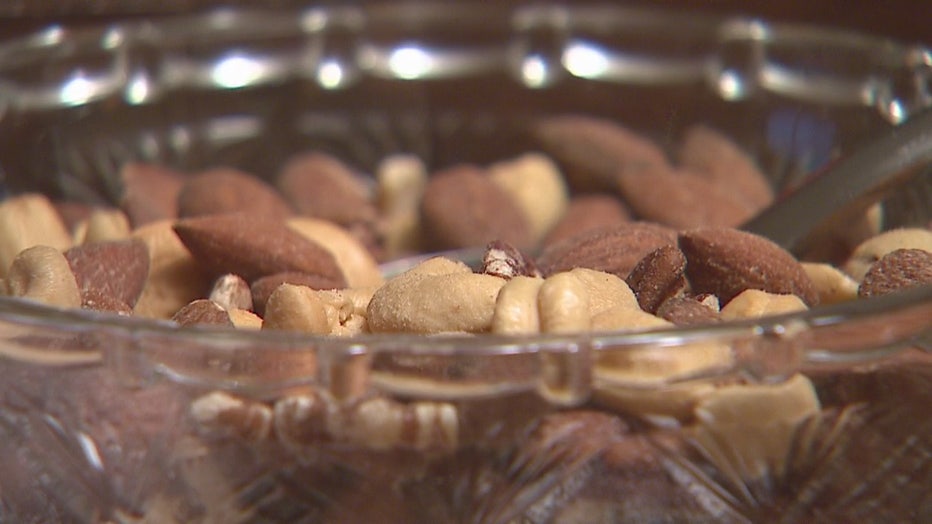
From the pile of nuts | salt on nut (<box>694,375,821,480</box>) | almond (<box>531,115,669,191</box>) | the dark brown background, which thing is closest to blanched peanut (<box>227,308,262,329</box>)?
the pile of nuts

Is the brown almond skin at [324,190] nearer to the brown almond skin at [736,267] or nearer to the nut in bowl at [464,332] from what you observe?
the nut in bowl at [464,332]

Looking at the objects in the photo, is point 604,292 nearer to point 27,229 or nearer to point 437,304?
point 437,304

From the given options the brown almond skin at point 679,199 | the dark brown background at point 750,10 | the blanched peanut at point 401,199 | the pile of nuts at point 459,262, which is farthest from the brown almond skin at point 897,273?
the dark brown background at point 750,10

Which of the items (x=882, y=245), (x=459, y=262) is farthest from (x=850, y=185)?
(x=459, y=262)

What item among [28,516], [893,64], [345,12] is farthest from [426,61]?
[28,516]

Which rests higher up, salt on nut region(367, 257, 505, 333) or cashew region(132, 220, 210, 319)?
cashew region(132, 220, 210, 319)

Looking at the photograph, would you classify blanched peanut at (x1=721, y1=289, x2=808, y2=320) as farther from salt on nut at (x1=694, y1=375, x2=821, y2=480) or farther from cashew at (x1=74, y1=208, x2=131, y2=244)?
cashew at (x1=74, y1=208, x2=131, y2=244)

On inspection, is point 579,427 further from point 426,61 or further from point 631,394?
point 426,61
